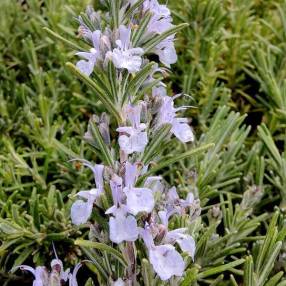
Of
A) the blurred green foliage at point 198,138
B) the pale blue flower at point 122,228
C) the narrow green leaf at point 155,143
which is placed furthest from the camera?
the blurred green foliage at point 198,138

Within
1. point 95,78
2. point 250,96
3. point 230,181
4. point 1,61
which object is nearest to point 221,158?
point 230,181

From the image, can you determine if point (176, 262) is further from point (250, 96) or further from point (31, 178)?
point (250, 96)

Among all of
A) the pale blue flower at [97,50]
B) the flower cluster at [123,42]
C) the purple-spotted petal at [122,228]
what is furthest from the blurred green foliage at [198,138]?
the pale blue flower at [97,50]

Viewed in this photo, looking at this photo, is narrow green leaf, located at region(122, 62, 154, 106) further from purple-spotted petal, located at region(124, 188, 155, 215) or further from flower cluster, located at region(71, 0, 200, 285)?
purple-spotted petal, located at region(124, 188, 155, 215)

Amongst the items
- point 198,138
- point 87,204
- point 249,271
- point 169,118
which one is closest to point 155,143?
point 169,118

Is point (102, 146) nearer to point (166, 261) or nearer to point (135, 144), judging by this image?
point (135, 144)

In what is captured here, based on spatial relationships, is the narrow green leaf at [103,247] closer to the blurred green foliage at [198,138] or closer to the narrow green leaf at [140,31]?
the blurred green foliage at [198,138]

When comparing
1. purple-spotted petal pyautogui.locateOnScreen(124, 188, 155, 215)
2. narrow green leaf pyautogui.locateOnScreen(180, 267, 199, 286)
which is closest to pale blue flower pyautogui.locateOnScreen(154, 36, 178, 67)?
purple-spotted petal pyautogui.locateOnScreen(124, 188, 155, 215)
